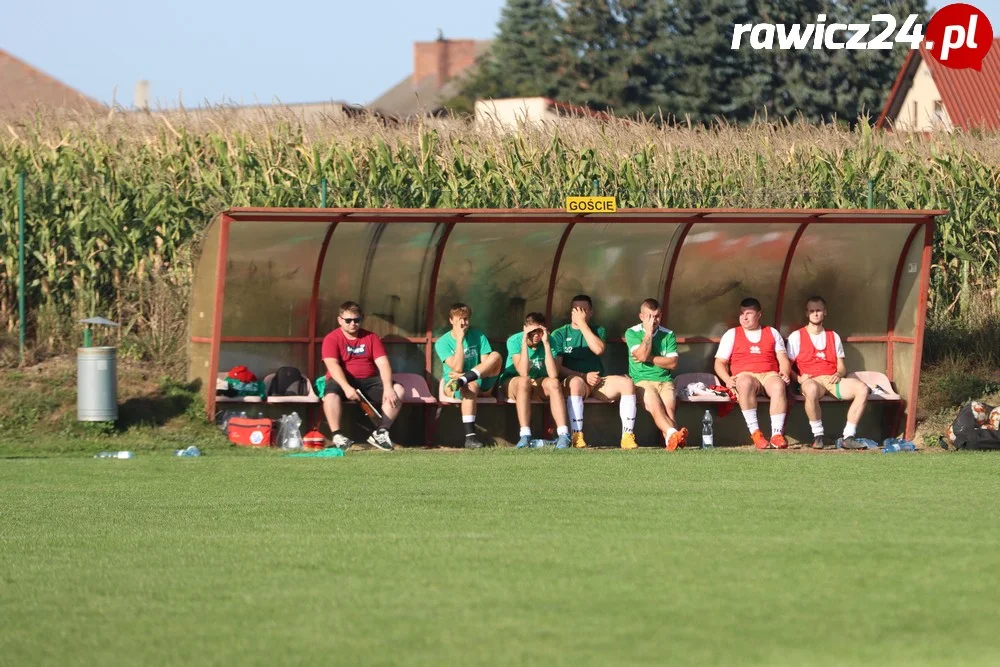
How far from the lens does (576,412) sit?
1441 cm

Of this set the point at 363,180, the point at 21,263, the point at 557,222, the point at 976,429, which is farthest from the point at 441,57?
the point at 976,429

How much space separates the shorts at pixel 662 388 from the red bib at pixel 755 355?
2.36 feet

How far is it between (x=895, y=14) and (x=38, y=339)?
4589 cm

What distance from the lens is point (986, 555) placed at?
7.21 meters

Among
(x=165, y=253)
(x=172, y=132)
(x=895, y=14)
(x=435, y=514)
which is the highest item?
(x=895, y=14)

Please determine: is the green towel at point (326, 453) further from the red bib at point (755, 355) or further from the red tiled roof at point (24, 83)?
the red tiled roof at point (24, 83)

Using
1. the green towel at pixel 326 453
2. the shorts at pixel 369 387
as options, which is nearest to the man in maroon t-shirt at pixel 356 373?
the shorts at pixel 369 387

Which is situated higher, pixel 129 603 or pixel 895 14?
pixel 895 14

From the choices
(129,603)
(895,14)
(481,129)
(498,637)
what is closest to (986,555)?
(498,637)

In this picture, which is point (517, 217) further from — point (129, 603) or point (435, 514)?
point (129, 603)

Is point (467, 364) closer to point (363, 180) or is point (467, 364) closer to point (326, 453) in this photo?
point (326, 453)

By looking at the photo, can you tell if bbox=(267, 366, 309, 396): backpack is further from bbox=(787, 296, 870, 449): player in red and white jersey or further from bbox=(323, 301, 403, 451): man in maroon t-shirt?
bbox=(787, 296, 870, 449): player in red and white jersey

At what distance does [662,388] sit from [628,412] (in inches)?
19.6

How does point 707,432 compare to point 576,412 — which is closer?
point 576,412
